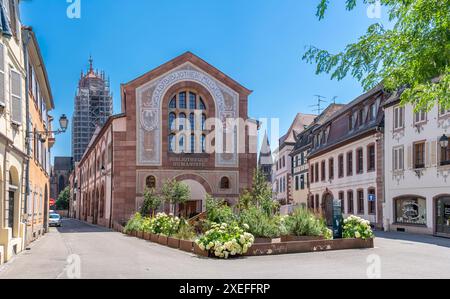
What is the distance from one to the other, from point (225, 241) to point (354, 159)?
83.5 ft

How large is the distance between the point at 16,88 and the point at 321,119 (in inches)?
1628

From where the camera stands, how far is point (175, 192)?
37844 mm

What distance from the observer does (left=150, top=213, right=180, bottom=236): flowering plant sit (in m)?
23.3

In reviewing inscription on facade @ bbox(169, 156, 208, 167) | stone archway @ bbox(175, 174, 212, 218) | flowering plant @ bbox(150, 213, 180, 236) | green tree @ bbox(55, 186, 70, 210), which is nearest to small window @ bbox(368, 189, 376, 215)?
stone archway @ bbox(175, 174, 212, 218)

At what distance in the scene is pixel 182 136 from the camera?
139 ft

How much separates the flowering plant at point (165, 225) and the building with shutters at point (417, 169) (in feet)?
44.6

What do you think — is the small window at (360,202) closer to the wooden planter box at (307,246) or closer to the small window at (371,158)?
the small window at (371,158)

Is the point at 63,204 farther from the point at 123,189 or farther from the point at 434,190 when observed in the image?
the point at 434,190

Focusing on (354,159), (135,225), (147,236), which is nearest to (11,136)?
A: (147,236)

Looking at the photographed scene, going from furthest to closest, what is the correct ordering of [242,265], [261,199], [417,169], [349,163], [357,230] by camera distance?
1. [349,163]
2. [417,169]
3. [261,199]
4. [357,230]
5. [242,265]

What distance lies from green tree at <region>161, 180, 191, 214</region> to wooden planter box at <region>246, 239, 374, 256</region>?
21115 millimetres

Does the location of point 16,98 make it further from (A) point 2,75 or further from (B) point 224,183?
(B) point 224,183

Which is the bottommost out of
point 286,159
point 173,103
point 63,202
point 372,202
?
point 63,202
